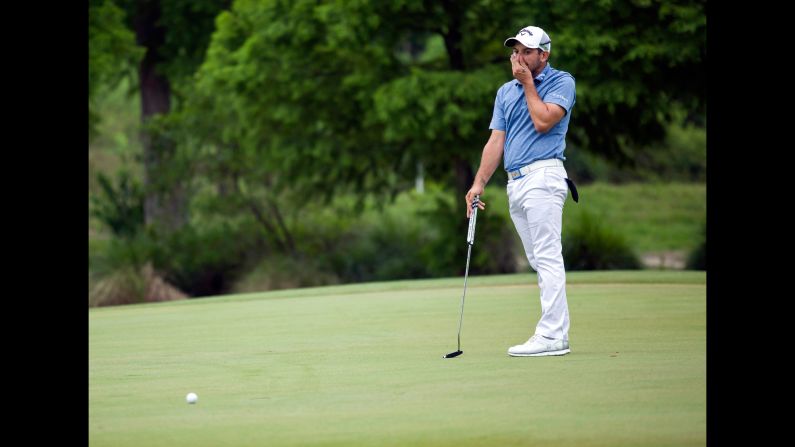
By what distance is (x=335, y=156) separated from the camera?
24.2 meters

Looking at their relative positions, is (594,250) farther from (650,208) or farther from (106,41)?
Answer: (650,208)

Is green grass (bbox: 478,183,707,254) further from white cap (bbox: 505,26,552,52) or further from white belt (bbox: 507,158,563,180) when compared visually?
white cap (bbox: 505,26,552,52)

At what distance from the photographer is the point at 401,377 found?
6.98m

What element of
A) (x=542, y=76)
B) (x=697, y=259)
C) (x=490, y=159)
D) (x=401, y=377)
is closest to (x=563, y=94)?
(x=542, y=76)

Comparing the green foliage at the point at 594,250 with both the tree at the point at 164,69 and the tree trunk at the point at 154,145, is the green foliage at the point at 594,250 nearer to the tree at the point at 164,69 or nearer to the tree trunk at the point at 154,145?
the tree at the point at 164,69

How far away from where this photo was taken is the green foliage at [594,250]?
2155cm

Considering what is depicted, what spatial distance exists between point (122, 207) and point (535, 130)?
19.6 m

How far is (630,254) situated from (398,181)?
5913 mm

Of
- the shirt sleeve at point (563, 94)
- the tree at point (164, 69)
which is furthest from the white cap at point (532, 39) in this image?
the tree at point (164, 69)

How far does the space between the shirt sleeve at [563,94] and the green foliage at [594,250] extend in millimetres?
13681

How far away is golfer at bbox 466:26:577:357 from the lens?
25.4 ft

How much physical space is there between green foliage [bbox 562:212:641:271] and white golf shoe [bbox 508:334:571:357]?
1373 cm

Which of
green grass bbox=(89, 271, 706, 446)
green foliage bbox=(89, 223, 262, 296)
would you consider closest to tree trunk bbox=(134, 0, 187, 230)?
green foliage bbox=(89, 223, 262, 296)

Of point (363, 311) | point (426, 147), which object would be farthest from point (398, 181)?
point (363, 311)
